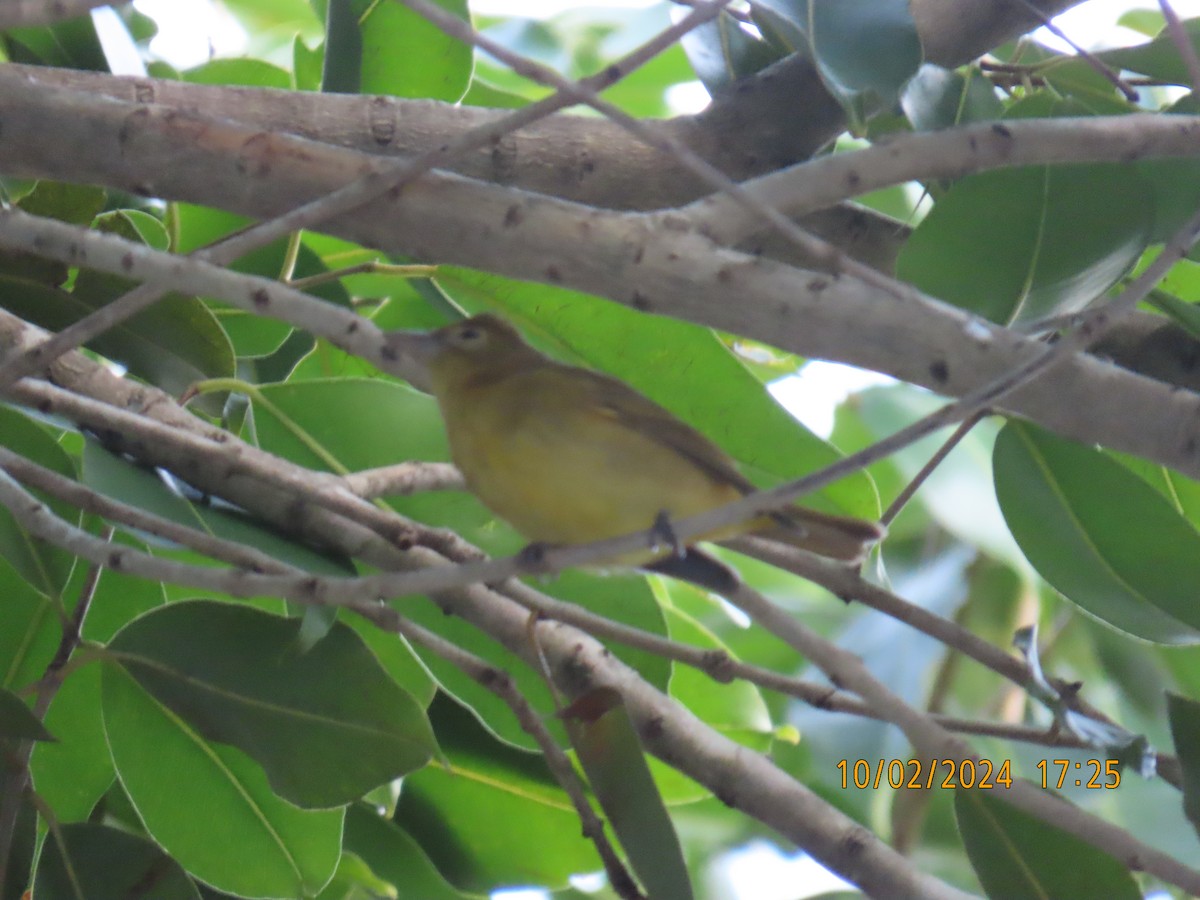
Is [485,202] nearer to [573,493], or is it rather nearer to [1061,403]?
[573,493]

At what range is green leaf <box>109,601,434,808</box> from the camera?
1.95m

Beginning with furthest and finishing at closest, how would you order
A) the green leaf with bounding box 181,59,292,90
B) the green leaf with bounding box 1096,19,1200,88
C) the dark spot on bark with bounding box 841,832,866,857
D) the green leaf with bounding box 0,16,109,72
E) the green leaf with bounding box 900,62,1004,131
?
the green leaf with bounding box 181,59,292,90 < the green leaf with bounding box 0,16,109,72 < the green leaf with bounding box 1096,19,1200,88 < the green leaf with bounding box 900,62,1004,131 < the dark spot on bark with bounding box 841,832,866,857

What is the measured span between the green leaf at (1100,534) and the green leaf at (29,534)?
1665 mm

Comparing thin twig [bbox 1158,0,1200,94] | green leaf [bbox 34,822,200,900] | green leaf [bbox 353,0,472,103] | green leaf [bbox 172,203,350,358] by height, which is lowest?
green leaf [bbox 34,822,200,900]

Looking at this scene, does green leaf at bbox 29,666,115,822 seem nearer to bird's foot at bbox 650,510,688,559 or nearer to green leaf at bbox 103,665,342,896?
green leaf at bbox 103,665,342,896

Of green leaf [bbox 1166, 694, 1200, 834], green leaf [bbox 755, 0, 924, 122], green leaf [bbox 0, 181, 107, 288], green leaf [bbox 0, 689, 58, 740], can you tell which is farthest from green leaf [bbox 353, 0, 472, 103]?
green leaf [bbox 1166, 694, 1200, 834]

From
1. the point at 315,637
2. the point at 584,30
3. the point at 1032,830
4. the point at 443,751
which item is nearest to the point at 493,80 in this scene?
the point at 584,30

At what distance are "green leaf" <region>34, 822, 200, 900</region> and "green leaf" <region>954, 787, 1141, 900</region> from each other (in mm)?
1286

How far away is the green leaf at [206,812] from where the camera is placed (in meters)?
2.15

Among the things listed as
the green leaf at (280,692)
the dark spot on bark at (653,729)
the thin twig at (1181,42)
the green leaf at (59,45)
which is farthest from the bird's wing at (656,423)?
the green leaf at (59,45)

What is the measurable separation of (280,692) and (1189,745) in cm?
141

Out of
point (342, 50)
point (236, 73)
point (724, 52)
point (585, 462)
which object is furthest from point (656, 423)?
point (236, 73)

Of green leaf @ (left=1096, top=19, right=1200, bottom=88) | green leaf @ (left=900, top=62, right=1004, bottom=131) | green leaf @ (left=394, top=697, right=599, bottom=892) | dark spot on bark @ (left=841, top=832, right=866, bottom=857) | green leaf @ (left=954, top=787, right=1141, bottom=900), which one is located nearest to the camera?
dark spot on bark @ (left=841, top=832, right=866, bottom=857)

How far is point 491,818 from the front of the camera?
101 inches
